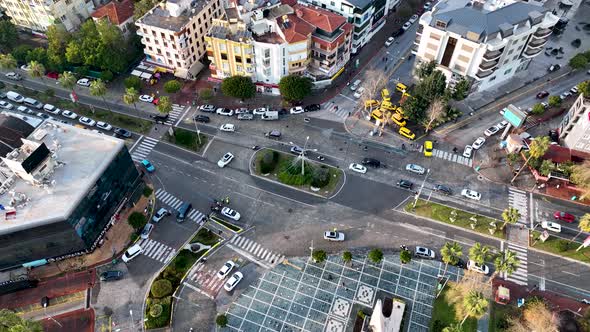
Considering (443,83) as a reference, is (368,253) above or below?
below

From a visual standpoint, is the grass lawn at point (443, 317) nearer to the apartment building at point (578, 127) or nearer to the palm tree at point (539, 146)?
the palm tree at point (539, 146)

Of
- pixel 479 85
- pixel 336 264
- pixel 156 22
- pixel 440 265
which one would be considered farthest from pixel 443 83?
pixel 156 22

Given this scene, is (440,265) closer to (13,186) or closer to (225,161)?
(225,161)

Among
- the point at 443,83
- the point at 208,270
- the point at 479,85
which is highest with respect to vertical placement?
the point at 443,83

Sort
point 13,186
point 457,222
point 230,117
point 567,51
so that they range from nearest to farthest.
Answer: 1. point 13,186
2. point 457,222
3. point 230,117
4. point 567,51

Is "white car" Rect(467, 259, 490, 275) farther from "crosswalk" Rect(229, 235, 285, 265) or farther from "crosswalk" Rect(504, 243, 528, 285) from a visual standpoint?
"crosswalk" Rect(229, 235, 285, 265)

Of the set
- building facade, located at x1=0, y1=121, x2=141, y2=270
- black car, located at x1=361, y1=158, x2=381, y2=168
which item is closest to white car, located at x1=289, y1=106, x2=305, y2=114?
black car, located at x1=361, y1=158, x2=381, y2=168

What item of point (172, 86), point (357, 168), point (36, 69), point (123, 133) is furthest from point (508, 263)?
point (36, 69)

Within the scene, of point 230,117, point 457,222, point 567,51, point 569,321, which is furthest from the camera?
point 567,51
